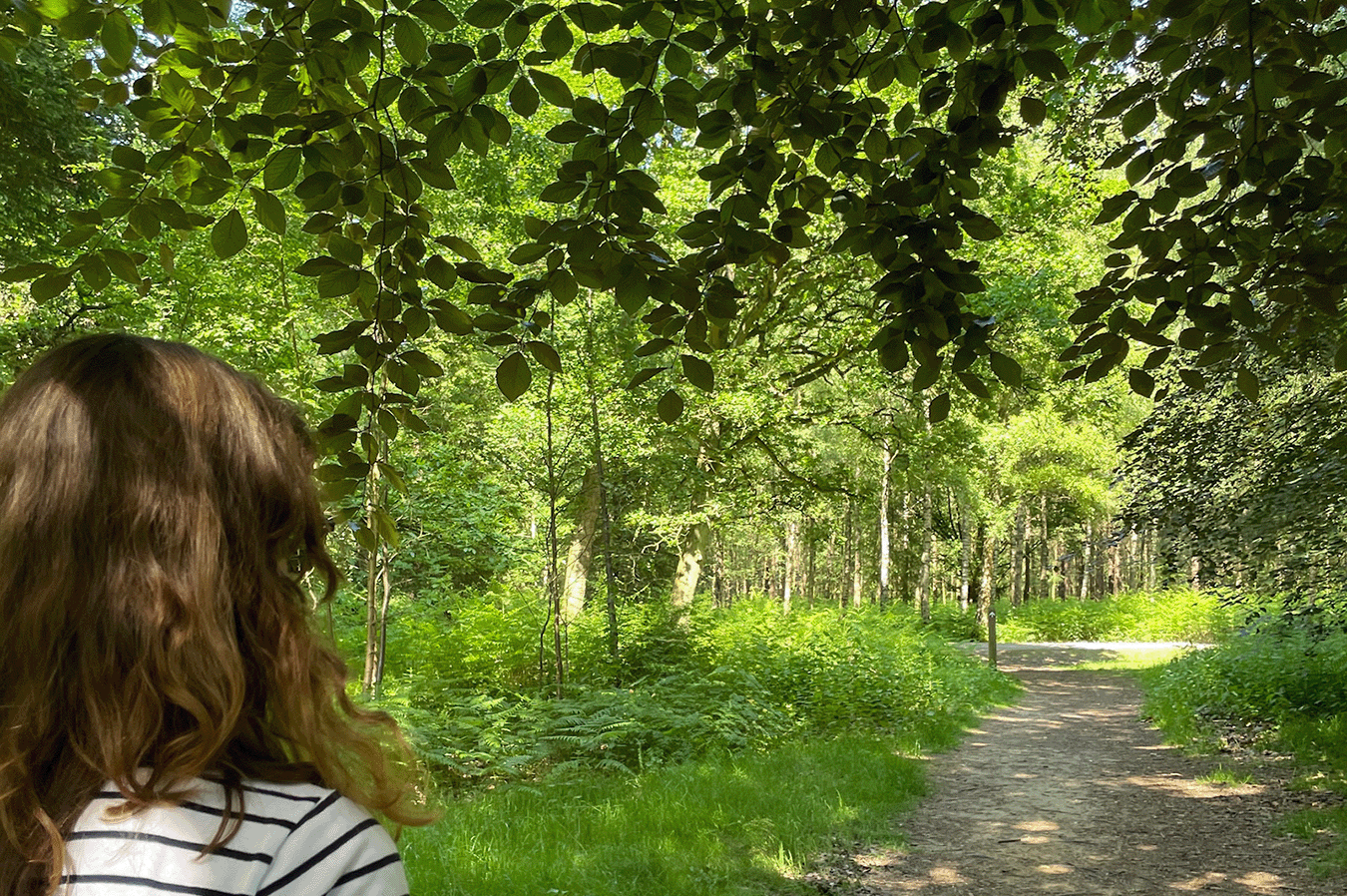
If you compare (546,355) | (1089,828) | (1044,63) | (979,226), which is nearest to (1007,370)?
(979,226)

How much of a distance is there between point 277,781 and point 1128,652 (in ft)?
79.7

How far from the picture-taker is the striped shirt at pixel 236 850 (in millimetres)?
884

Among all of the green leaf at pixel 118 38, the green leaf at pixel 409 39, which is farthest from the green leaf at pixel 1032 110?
the green leaf at pixel 118 38

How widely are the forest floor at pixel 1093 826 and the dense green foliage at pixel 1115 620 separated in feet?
54.4

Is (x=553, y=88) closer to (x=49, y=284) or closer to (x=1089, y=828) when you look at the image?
(x=49, y=284)

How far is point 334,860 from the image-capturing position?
92cm

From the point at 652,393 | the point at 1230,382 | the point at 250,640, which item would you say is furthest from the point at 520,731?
the point at 250,640

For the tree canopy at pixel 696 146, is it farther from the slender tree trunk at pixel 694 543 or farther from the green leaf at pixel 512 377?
the slender tree trunk at pixel 694 543

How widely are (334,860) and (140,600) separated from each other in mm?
314

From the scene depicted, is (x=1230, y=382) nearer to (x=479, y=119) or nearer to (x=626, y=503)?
(x=479, y=119)

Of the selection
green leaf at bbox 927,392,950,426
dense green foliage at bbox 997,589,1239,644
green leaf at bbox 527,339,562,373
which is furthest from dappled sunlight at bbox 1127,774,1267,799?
dense green foliage at bbox 997,589,1239,644

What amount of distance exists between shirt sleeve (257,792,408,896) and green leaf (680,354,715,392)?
1.62 metres

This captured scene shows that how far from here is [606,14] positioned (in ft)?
7.64

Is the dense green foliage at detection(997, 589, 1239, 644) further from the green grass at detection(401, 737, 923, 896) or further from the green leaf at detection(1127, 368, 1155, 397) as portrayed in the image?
the green leaf at detection(1127, 368, 1155, 397)
